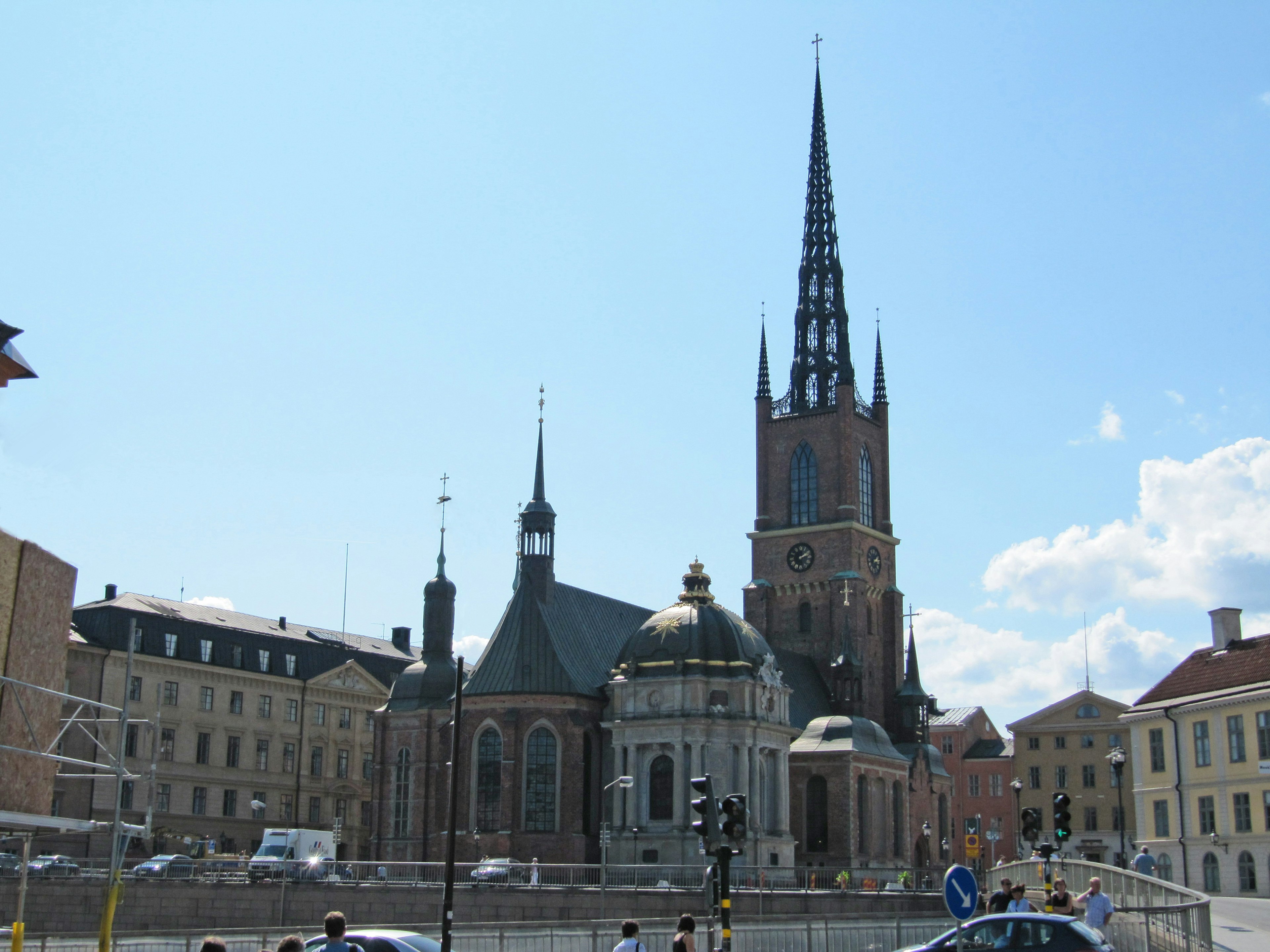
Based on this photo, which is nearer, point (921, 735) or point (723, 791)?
point (723, 791)

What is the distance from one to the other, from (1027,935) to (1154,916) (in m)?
5.96

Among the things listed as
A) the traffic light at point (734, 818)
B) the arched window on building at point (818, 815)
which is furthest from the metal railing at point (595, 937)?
the arched window on building at point (818, 815)

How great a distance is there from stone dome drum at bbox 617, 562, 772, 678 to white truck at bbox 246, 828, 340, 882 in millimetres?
15420

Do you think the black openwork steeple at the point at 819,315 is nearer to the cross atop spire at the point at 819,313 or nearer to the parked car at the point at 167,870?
the cross atop spire at the point at 819,313

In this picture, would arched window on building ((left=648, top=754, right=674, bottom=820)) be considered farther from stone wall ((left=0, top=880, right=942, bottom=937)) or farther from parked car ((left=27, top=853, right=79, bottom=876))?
parked car ((left=27, top=853, right=79, bottom=876))

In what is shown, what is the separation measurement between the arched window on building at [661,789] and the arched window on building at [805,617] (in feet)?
88.8

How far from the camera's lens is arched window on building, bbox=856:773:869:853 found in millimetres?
76375

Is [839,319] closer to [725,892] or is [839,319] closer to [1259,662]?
[1259,662]

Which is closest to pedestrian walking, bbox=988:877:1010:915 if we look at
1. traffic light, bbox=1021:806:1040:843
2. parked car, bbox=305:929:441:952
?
parked car, bbox=305:929:441:952

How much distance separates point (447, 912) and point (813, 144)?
283 feet

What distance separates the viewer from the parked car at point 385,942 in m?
20.3

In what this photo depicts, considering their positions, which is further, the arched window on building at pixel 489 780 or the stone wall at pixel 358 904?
the arched window on building at pixel 489 780

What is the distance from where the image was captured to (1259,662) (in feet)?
171

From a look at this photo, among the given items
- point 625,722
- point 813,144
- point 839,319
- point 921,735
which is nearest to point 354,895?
point 625,722
